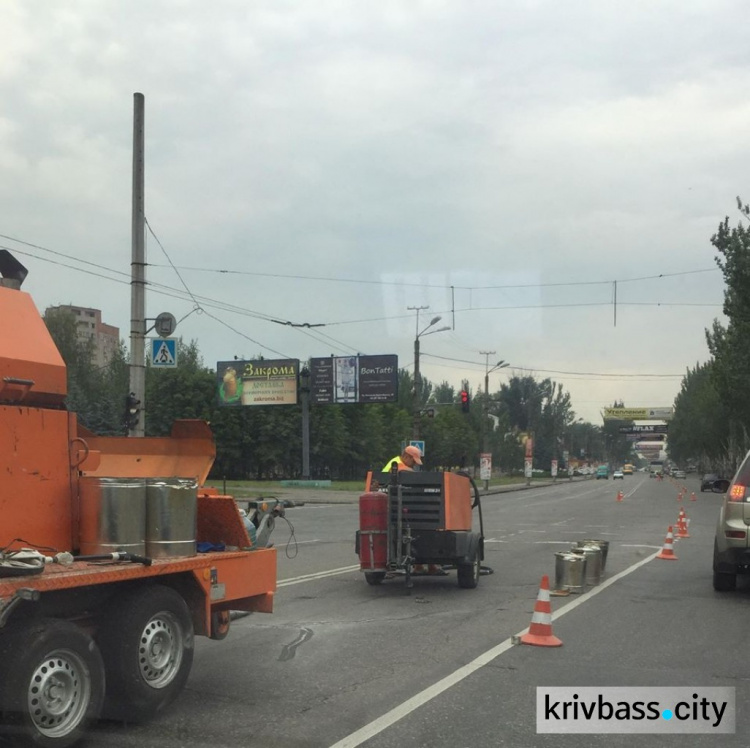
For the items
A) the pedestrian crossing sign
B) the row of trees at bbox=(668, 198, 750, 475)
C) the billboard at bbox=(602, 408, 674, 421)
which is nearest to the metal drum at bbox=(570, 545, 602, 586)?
the pedestrian crossing sign

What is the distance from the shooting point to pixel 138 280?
16.8 m

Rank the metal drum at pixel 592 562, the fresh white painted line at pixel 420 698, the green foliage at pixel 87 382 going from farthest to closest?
the green foliage at pixel 87 382 → the metal drum at pixel 592 562 → the fresh white painted line at pixel 420 698

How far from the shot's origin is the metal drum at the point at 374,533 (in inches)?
438

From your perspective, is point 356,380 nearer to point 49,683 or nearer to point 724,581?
point 724,581

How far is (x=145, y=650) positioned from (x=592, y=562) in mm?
7773

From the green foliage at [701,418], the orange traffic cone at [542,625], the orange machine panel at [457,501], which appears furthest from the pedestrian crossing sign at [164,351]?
the green foliage at [701,418]

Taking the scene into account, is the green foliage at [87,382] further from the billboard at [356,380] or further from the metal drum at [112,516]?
the metal drum at [112,516]

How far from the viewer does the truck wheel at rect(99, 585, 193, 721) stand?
523 centimetres

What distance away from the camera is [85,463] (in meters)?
5.79

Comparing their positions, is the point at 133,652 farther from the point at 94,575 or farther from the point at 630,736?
the point at 630,736

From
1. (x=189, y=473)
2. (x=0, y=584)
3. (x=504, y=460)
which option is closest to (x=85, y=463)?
(x=189, y=473)

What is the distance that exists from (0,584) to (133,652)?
1176 mm

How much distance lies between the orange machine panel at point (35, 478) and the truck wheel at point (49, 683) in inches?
25.8

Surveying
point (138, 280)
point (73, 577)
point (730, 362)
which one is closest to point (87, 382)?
point (730, 362)
